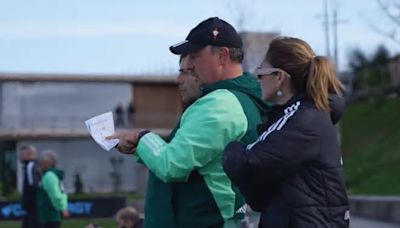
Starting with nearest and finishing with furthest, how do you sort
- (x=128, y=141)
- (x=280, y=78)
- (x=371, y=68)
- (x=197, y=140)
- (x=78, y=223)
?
(x=280, y=78) < (x=197, y=140) < (x=128, y=141) < (x=78, y=223) < (x=371, y=68)

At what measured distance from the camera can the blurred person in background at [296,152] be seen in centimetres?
466

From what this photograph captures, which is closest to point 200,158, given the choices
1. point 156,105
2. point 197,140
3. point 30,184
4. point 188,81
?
point 197,140

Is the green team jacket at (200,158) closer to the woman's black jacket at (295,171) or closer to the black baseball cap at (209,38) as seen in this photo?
the black baseball cap at (209,38)

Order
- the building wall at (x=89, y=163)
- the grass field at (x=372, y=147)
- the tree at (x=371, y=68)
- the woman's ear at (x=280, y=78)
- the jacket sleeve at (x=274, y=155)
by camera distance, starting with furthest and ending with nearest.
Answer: the tree at (x=371, y=68) → the building wall at (x=89, y=163) → the grass field at (x=372, y=147) → the woman's ear at (x=280, y=78) → the jacket sleeve at (x=274, y=155)

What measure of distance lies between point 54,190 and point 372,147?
3891cm

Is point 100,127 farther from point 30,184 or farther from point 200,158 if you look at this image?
point 30,184

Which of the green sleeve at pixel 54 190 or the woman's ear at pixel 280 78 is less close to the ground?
the woman's ear at pixel 280 78

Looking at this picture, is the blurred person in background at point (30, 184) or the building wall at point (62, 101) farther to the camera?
the building wall at point (62, 101)

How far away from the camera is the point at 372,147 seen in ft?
173

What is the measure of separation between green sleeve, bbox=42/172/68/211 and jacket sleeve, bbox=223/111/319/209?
10.7 m

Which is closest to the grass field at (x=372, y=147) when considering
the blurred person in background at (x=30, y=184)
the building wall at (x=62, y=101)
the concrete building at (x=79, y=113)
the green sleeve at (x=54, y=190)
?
the concrete building at (x=79, y=113)

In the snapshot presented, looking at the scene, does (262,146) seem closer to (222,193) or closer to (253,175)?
(253,175)

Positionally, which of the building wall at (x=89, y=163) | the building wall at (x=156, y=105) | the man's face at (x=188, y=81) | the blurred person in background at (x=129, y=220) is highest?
the man's face at (x=188, y=81)

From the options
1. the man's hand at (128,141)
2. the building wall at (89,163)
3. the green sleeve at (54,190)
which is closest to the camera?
the man's hand at (128,141)
